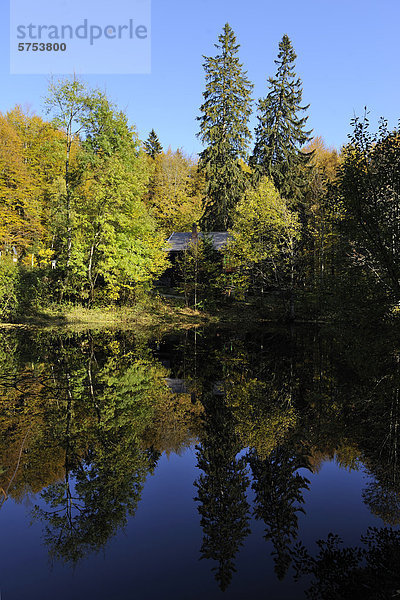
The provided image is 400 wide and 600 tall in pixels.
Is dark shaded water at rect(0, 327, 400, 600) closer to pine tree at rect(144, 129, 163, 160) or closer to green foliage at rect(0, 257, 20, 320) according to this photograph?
green foliage at rect(0, 257, 20, 320)

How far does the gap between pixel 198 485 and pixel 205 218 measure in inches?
1297

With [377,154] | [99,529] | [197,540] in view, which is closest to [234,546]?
[197,540]

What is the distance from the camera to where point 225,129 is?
35812 millimetres

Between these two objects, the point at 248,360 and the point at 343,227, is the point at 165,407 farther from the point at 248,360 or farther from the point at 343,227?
the point at 343,227

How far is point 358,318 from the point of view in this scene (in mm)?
11906

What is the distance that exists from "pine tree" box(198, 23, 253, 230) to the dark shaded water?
26.1 metres

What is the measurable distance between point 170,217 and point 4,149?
19420mm

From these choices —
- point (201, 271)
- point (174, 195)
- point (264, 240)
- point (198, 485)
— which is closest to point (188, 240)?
point (201, 271)

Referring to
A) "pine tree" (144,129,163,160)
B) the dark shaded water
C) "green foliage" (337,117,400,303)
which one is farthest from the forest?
"pine tree" (144,129,163,160)

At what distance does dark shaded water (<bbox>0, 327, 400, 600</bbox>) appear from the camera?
3.90 metres

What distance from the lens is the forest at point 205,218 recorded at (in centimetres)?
1595

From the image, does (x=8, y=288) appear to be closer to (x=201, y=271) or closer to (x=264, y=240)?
(x=201, y=271)

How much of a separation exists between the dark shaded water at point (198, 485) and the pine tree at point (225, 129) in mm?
26146

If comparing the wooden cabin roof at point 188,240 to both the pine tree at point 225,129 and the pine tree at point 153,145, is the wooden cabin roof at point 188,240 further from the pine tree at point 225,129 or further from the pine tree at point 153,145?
the pine tree at point 153,145
